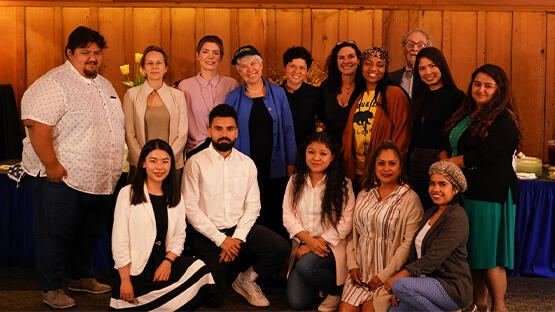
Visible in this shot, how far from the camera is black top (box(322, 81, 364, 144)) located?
3629 millimetres

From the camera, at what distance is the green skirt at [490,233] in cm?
304

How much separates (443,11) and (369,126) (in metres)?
2.12

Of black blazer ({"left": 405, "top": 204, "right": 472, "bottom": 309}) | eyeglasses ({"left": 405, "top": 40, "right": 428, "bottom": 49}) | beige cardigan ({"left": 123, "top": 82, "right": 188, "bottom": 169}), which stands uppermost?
eyeglasses ({"left": 405, "top": 40, "right": 428, "bottom": 49})

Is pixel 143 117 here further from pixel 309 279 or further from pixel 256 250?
pixel 309 279

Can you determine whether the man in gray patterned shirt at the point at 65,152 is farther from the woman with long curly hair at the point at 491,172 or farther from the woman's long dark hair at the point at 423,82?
the woman with long curly hair at the point at 491,172

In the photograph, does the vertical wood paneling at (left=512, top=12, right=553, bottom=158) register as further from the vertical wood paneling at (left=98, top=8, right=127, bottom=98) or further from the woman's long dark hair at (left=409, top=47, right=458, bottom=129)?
the vertical wood paneling at (left=98, top=8, right=127, bottom=98)

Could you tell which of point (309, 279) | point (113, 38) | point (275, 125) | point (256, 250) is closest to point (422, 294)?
point (309, 279)

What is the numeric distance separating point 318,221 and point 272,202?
20.0 inches

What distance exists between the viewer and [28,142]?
129 inches

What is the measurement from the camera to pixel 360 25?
16.5 ft

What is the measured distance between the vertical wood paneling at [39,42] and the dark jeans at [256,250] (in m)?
2.58

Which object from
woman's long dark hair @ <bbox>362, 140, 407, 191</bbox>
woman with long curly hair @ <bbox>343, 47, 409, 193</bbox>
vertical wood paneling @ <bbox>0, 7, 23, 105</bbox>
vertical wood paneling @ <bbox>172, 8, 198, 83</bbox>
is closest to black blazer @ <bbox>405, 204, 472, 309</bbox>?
woman's long dark hair @ <bbox>362, 140, 407, 191</bbox>

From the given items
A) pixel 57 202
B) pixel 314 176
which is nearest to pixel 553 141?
pixel 314 176

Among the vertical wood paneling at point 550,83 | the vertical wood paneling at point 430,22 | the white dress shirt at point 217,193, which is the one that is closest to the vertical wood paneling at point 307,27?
the vertical wood paneling at point 430,22
